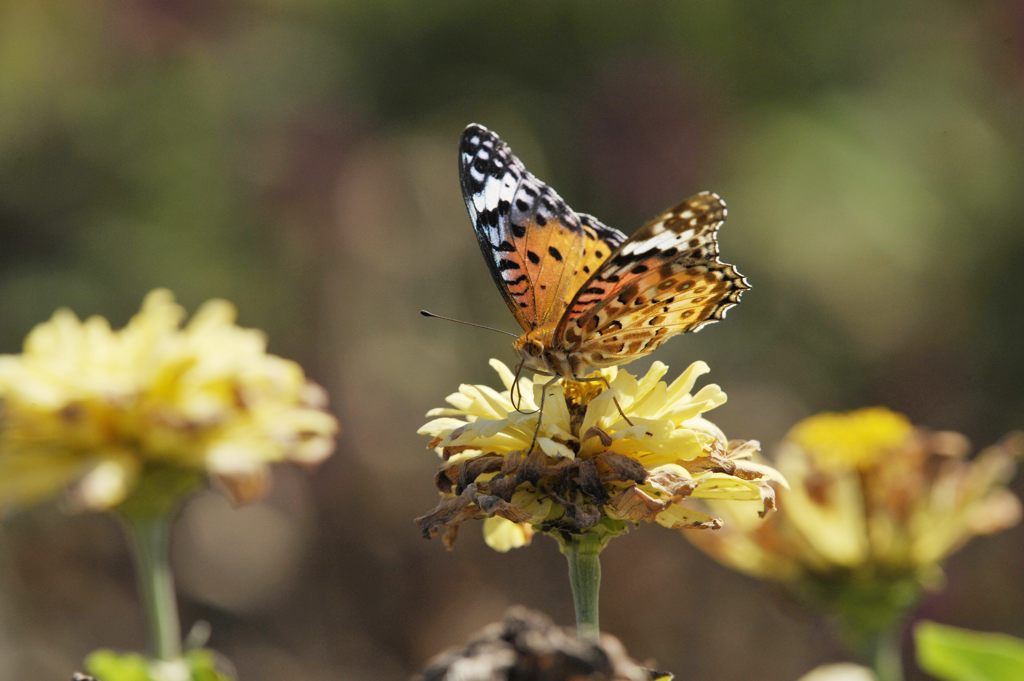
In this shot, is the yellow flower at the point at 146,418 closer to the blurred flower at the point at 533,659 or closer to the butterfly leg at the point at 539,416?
the butterfly leg at the point at 539,416

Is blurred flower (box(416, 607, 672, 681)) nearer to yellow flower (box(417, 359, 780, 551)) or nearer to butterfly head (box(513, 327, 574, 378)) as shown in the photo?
yellow flower (box(417, 359, 780, 551))

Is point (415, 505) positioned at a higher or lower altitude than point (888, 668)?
higher

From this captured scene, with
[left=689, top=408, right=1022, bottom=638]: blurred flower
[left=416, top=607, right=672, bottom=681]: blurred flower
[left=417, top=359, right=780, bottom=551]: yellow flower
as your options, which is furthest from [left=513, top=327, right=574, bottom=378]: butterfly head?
[left=416, top=607, right=672, bottom=681]: blurred flower

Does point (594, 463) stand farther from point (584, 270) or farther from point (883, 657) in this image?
point (883, 657)

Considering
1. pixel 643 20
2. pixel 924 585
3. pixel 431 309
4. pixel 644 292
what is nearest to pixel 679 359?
pixel 431 309

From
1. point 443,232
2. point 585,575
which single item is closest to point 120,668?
point 585,575

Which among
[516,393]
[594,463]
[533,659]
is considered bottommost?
[533,659]

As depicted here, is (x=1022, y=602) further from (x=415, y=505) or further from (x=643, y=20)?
(x=643, y=20)

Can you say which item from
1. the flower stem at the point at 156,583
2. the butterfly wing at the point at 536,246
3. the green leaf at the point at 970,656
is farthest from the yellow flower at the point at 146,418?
the green leaf at the point at 970,656
